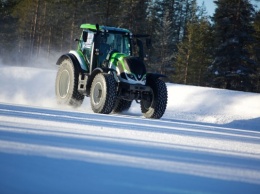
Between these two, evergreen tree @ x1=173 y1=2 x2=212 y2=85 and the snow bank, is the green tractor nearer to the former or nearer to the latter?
the snow bank

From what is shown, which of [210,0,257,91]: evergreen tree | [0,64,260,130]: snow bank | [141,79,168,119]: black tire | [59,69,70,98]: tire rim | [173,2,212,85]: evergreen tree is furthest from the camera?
[173,2,212,85]: evergreen tree

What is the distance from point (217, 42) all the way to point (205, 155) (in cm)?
3078

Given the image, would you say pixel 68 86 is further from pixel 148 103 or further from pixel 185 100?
pixel 185 100

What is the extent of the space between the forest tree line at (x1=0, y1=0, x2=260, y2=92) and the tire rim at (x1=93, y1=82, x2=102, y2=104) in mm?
22513

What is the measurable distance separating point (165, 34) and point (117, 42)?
36.1m

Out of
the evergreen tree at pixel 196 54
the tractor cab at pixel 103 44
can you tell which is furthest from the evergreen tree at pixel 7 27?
the tractor cab at pixel 103 44

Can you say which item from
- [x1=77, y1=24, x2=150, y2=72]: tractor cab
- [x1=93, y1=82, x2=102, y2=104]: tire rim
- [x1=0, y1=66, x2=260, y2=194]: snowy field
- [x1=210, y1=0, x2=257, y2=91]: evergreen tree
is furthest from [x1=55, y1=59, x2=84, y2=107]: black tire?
[x1=210, y1=0, x2=257, y2=91]: evergreen tree

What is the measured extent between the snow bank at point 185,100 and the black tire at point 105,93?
73.6 inches

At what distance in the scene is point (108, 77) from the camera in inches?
361

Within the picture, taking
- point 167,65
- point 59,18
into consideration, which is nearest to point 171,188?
point 167,65

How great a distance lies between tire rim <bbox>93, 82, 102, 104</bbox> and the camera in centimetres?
953

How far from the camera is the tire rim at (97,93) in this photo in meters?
9.53

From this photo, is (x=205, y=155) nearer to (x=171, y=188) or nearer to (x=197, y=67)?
(x=171, y=188)

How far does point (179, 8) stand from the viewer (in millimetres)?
62094
